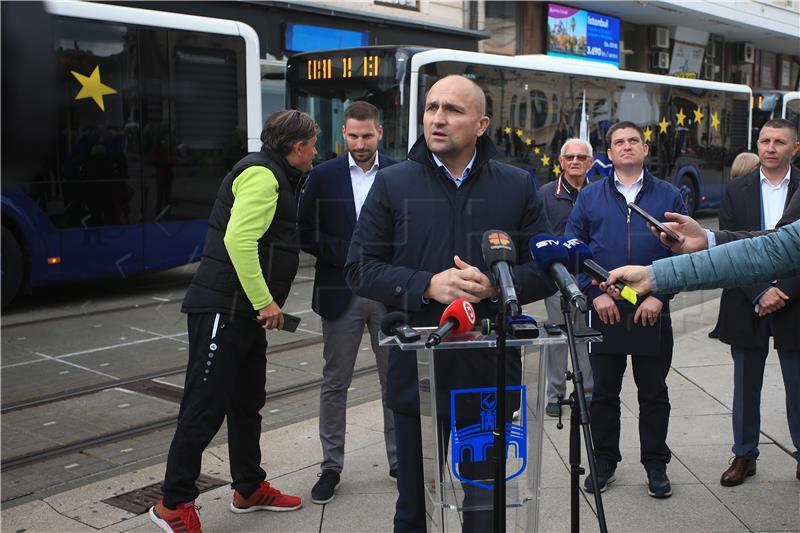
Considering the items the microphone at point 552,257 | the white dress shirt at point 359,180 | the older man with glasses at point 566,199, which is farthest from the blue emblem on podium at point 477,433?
the older man with glasses at point 566,199

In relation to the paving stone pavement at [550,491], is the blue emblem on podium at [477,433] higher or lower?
higher

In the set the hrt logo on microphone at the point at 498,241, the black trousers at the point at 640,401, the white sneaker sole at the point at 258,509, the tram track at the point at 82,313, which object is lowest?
the tram track at the point at 82,313

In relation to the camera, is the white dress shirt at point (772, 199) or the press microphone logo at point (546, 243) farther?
the white dress shirt at point (772, 199)

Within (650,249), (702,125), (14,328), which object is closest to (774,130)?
(650,249)

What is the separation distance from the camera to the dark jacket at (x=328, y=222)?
15.8 ft

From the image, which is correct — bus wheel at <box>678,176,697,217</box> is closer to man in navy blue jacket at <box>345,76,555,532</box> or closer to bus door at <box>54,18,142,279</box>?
bus door at <box>54,18,142,279</box>

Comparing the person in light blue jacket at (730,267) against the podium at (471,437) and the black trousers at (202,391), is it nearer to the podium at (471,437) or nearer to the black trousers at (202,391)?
the podium at (471,437)

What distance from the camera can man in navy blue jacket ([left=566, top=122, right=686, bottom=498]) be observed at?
468 cm

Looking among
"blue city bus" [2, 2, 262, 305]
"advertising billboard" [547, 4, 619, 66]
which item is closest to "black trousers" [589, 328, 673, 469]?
"blue city bus" [2, 2, 262, 305]

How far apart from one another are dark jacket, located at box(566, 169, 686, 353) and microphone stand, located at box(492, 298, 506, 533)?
7.64ft

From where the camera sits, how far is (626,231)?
4.75 meters

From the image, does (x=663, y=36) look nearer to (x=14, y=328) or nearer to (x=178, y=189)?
(x=178, y=189)

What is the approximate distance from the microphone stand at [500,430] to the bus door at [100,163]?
28.3 ft

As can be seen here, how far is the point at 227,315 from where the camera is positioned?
4090 millimetres
